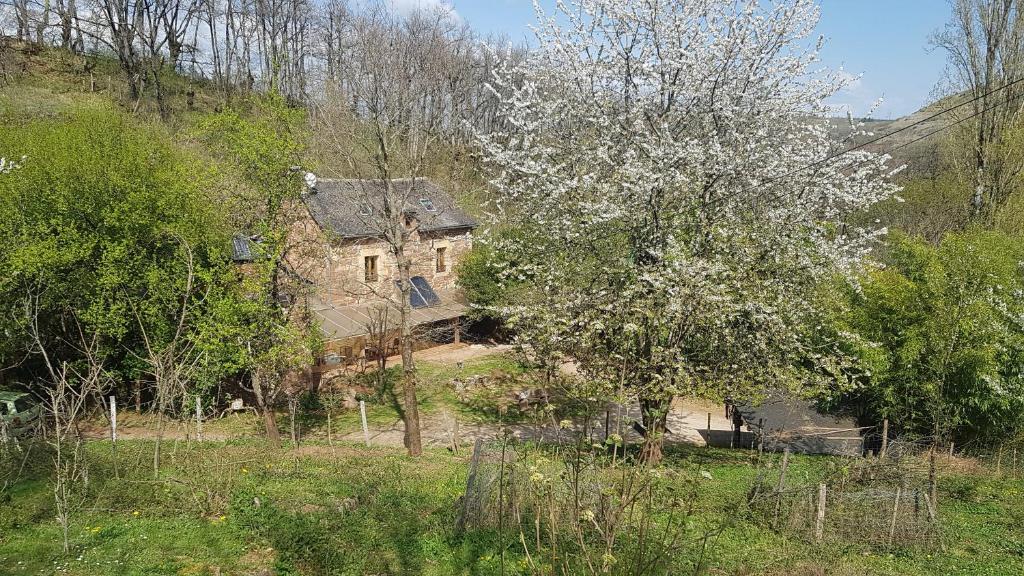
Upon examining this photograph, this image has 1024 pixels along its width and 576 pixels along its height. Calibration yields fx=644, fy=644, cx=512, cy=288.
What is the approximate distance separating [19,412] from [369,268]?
1446cm

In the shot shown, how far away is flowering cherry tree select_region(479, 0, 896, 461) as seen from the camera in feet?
39.0

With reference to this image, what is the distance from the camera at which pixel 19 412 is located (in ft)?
49.3

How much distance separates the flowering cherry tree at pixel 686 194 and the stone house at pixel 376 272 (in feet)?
28.3

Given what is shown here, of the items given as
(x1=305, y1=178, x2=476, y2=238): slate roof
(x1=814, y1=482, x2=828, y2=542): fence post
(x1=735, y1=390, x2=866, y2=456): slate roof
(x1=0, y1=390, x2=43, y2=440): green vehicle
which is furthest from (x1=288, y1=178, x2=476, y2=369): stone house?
(x1=814, y1=482, x2=828, y2=542): fence post

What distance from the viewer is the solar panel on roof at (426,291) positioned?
28.2m

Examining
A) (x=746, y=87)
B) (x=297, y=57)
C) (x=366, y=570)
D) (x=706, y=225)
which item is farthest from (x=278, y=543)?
(x=297, y=57)

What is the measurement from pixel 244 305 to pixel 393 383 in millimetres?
9277

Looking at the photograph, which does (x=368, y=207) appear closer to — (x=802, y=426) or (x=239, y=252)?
(x=239, y=252)

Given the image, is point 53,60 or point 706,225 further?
point 53,60

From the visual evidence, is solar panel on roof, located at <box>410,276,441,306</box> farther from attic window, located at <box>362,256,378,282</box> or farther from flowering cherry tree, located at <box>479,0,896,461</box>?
flowering cherry tree, located at <box>479,0,896,461</box>

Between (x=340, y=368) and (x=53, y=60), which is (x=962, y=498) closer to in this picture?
(x=340, y=368)

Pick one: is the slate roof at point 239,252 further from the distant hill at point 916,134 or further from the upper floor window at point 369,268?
the distant hill at point 916,134

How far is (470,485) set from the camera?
8719 millimetres

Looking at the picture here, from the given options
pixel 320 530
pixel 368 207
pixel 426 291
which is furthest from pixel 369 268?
pixel 320 530
